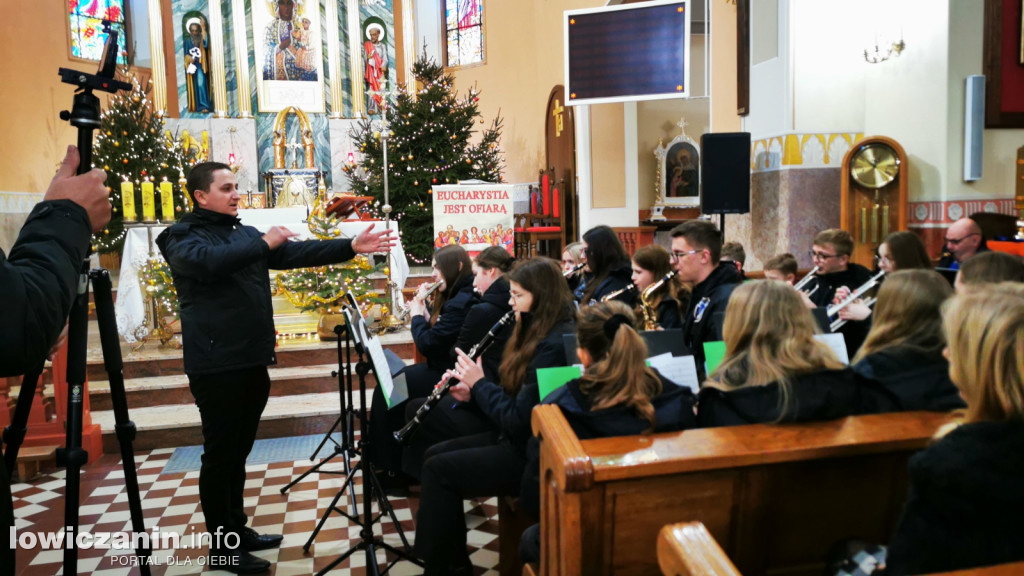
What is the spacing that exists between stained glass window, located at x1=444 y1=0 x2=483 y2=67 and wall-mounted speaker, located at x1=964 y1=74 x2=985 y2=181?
9.69 metres

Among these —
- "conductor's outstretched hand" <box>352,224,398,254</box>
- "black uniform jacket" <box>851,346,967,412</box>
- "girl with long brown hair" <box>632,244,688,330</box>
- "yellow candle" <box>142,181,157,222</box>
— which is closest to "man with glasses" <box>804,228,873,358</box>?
"girl with long brown hair" <box>632,244,688,330</box>

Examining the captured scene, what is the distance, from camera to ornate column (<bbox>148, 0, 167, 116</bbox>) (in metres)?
12.7

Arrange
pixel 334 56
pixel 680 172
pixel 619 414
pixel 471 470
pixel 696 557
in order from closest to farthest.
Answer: pixel 696 557, pixel 619 414, pixel 471 470, pixel 680 172, pixel 334 56

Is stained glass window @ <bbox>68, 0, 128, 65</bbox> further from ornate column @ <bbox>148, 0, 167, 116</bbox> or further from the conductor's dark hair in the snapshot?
the conductor's dark hair

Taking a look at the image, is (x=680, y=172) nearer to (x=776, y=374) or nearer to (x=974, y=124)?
(x=974, y=124)

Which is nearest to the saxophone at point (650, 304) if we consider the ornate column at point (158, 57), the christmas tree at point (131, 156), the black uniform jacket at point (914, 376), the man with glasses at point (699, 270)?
the man with glasses at point (699, 270)

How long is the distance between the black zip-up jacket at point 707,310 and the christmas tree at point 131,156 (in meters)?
7.17

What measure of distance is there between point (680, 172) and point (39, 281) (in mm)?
9282

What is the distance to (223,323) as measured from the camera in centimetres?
277

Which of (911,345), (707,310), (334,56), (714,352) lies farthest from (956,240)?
(334,56)

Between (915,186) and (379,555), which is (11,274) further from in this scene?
(915,186)

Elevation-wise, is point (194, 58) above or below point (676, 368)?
above

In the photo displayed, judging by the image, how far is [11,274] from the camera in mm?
1143

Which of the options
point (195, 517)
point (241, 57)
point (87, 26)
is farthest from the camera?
point (241, 57)
